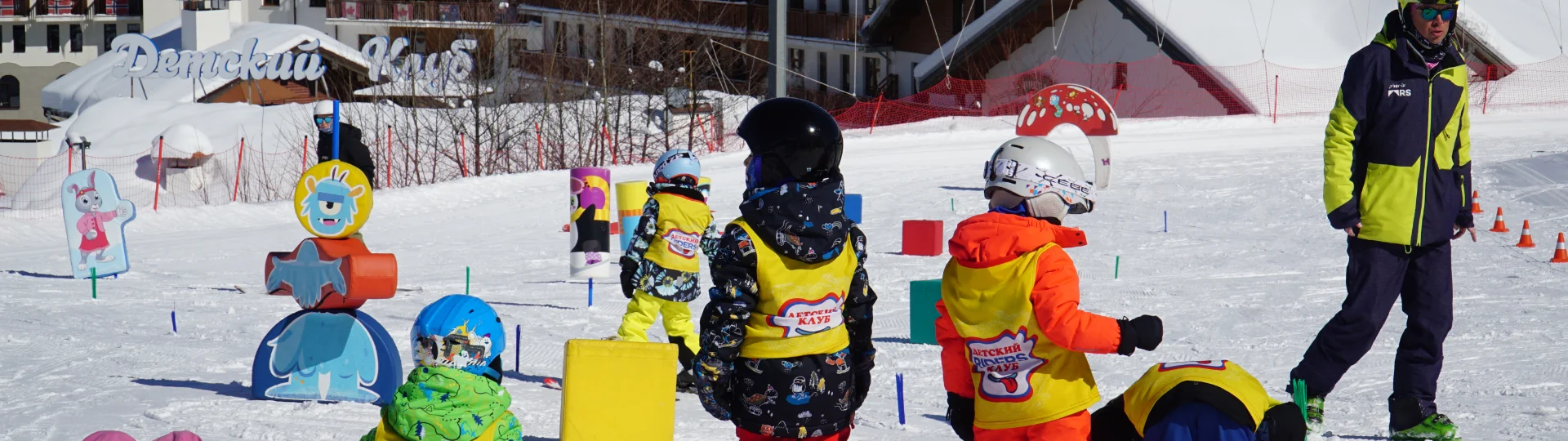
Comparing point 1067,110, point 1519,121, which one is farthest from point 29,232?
point 1519,121

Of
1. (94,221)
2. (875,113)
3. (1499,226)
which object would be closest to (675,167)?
(94,221)

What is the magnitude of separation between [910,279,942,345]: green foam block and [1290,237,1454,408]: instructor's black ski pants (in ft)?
7.29

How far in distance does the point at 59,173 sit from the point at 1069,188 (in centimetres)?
3329

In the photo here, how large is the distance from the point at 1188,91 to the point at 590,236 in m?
19.2

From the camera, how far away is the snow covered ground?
6.61 meters

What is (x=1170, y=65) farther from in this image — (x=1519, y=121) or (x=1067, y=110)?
(x=1067, y=110)

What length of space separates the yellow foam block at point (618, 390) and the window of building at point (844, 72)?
34.4 metres

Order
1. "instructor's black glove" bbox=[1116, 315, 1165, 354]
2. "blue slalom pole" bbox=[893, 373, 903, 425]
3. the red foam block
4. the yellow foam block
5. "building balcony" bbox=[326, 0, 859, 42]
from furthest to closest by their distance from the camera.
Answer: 1. "building balcony" bbox=[326, 0, 859, 42]
2. the red foam block
3. "blue slalom pole" bbox=[893, 373, 903, 425]
4. the yellow foam block
5. "instructor's black glove" bbox=[1116, 315, 1165, 354]

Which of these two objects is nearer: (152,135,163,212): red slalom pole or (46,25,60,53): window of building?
(152,135,163,212): red slalom pole

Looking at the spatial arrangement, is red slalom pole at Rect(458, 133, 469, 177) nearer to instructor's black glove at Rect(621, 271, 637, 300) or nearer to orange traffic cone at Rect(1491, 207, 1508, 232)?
orange traffic cone at Rect(1491, 207, 1508, 232)

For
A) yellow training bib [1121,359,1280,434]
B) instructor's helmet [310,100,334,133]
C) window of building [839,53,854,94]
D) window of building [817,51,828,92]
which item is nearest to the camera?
yellow training bib [1121,359,1280,434]

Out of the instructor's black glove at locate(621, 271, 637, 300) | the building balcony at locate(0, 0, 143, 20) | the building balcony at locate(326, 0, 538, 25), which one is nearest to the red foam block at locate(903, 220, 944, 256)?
the instructor's black glove at locate(621, 271, 637, 300)

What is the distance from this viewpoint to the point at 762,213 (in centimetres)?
418

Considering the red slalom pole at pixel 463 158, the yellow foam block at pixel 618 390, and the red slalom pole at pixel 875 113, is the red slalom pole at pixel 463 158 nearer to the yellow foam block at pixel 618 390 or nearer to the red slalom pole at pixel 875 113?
the red slalom pole at pixel 875 113
